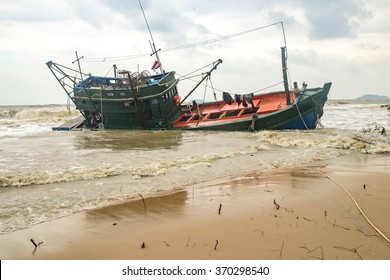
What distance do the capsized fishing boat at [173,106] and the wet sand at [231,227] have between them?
12.2 metres

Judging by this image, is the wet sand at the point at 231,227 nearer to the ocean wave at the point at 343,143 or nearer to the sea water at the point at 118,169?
the sea water at the point at 118,169

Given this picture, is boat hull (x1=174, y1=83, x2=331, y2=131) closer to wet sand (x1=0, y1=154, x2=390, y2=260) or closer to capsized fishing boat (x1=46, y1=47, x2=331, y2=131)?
capsized fishing boat (x1=46, y1=47, x2=331, y2=131)

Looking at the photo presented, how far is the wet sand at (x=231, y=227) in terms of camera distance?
3232mm

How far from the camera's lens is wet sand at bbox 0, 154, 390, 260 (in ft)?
10.6

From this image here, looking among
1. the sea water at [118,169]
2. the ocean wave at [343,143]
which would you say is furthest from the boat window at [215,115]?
the sea water at [118,169]

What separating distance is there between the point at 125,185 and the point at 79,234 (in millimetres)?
2794

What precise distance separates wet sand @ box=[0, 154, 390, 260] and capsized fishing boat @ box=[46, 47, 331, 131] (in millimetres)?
12241

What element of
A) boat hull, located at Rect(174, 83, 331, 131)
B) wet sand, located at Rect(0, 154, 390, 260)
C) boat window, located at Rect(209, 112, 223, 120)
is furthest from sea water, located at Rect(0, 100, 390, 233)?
boat window, located at Rect(209, 112, 223, 120)

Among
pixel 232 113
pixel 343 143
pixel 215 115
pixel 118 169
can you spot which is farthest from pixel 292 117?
pixel 118 169

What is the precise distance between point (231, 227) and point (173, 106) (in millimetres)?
18161

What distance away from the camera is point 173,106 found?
21.6 metres

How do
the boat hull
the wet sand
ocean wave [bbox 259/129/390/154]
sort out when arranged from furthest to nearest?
the boat hull
ocean wave [bbox 259/129/390/154]
the wet sand

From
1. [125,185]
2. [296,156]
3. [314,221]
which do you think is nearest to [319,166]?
[296,156]

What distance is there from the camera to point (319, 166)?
7.90 m
